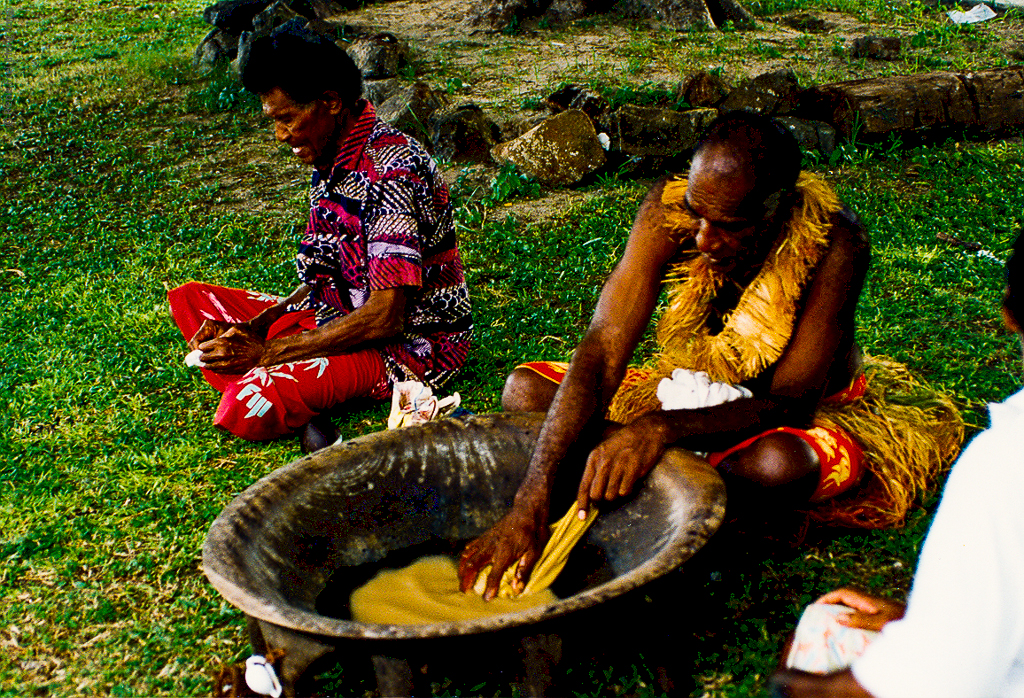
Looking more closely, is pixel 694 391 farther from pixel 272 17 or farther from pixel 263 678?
pixel 272 17

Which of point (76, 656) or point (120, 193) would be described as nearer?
point (76, 656)

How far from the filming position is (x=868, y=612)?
156 cm

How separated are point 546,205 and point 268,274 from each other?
168 cm

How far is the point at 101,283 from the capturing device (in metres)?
4.73

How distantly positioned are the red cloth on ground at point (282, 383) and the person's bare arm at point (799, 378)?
1294 mm

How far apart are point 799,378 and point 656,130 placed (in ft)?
11.9

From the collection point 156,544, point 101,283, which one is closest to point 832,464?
point 156,544

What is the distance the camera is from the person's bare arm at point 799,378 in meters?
2.29

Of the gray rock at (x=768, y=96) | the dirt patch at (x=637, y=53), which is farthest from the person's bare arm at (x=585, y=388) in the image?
the gray rock at (x=768, y=96)

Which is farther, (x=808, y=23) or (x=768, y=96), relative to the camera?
(x=808, y=23)

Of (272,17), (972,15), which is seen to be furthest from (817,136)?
(272,17)

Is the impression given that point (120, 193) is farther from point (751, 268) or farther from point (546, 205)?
point (751, 268)

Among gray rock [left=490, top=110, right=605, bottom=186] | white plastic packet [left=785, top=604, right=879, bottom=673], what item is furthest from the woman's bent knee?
gray rock [left=490, top=110, right=605, bottom=186]

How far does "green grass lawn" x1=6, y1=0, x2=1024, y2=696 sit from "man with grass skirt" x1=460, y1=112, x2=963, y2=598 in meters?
0.28
